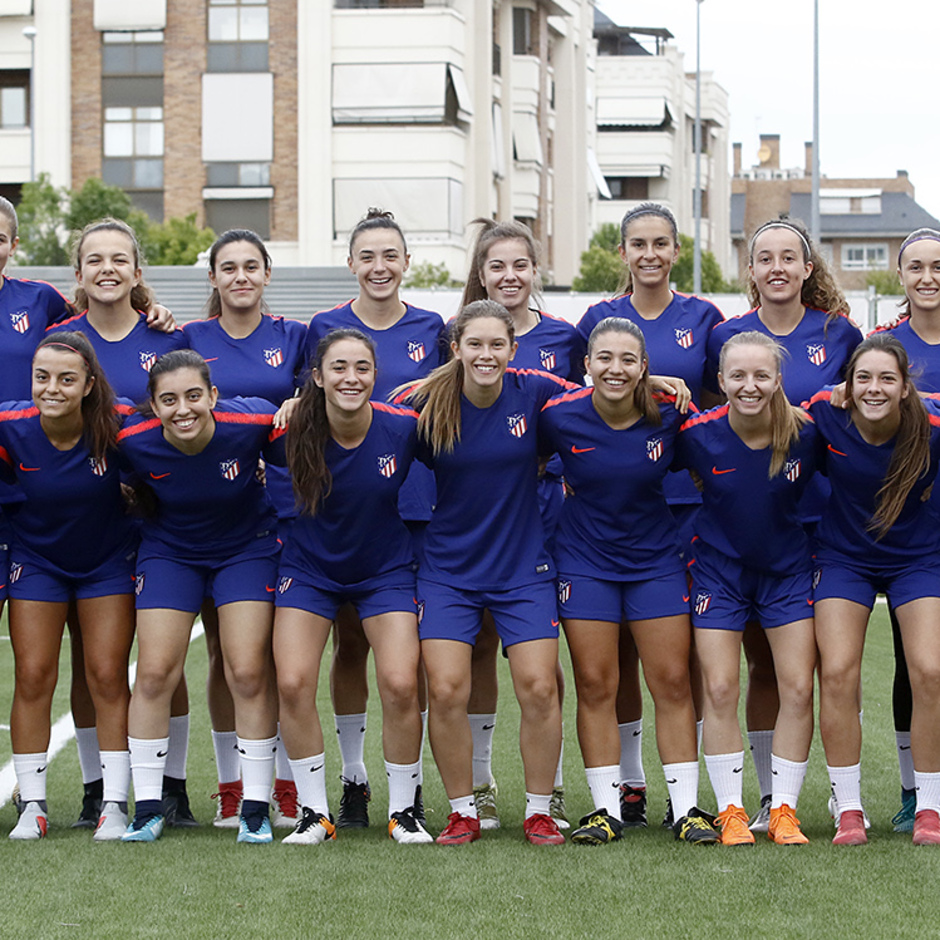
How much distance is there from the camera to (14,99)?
35812mm

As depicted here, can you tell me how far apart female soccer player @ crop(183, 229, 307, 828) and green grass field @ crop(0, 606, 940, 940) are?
0.97 ft

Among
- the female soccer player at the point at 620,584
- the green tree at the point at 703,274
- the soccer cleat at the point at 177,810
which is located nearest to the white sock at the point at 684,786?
the female soccer player at the point at 620,584

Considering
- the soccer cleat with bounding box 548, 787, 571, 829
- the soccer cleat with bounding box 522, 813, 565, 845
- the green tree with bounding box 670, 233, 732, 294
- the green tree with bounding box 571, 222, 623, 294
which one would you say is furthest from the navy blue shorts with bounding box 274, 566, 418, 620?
the green tree with bounding box 670, 233, 732, 294

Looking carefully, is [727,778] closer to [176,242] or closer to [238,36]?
[176,242]

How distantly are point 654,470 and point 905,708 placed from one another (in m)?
1.34

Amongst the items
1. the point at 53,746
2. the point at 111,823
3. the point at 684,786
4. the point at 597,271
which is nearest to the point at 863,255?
the point at 597,271

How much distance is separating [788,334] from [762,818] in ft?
5.79

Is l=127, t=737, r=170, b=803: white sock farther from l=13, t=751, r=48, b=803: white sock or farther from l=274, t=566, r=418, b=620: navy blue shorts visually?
l=274, t=566, r=418, b=620: navy blue shorts

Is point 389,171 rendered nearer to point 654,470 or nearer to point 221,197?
point 221,197

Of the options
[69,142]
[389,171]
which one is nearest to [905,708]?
[389,171]

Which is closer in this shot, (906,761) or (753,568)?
(753,568)

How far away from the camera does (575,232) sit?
4453 cm

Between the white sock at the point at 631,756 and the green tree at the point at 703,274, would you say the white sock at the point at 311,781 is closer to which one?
the white sock at the point at 631,756

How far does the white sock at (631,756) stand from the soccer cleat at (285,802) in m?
1.24
